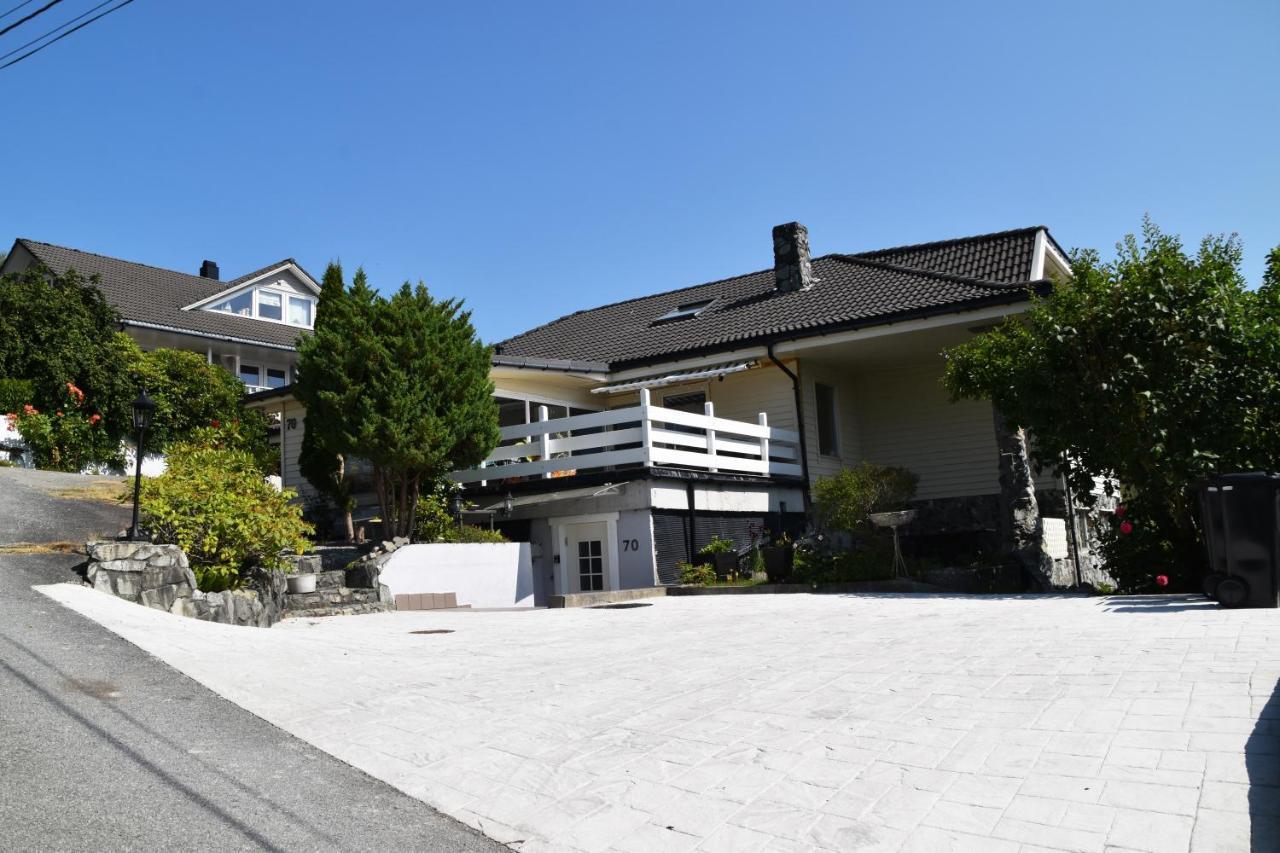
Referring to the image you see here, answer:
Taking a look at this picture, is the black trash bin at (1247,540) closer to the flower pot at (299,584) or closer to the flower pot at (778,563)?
the flower pot at (778,563)

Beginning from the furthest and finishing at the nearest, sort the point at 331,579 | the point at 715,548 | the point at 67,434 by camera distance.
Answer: the point at 67,434 < the point at 715,548 < the point at 331,579

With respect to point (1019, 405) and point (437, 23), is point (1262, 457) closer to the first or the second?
point (1019, 405)

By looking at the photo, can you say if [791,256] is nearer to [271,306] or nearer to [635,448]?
[635,448]

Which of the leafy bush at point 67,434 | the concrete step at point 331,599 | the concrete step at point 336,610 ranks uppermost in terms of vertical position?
the leafy bush at point 67,434

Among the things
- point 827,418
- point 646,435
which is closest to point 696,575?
point 646,435

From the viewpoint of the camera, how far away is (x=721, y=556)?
15.1 metres

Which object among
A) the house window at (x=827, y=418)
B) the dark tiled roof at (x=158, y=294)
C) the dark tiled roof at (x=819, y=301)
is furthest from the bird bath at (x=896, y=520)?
the dark tiled roof at (x=158, y=294)

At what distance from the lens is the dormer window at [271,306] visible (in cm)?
3266

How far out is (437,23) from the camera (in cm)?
1105

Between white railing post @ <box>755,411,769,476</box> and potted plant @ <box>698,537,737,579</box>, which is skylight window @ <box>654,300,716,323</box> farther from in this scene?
potted plant @ <box>698,537,737,579</box>

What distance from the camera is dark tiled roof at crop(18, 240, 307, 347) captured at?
93.5 ft

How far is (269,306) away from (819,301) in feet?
75.5

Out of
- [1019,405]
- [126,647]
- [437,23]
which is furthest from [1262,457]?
[126,647]

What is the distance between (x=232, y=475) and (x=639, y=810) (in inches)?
358
